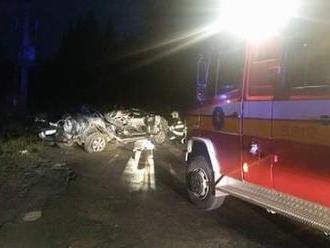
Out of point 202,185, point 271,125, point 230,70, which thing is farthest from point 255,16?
point 202,185

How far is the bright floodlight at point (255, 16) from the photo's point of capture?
6016 millimetres

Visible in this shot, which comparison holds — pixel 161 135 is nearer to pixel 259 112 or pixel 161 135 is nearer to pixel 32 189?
pixel 32 189

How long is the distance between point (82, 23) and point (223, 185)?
1714 inches

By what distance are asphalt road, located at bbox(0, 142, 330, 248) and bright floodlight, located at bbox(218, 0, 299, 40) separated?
251 cm

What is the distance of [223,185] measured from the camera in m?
7.38

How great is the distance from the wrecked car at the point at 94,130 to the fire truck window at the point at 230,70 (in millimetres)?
7593

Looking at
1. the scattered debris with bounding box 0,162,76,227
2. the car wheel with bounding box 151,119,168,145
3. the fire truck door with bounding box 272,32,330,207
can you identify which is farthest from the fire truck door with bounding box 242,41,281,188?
the car wheel with bounding box 151,119,168,145

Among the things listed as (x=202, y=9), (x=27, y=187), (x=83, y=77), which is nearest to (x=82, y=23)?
(x=83, y=77)

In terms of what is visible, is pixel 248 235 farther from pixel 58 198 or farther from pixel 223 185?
pixel 58 198

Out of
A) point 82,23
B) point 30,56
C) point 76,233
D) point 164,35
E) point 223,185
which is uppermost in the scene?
point 82,23

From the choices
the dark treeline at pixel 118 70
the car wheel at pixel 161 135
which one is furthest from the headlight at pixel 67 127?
the dark treeline at pixel 118 70

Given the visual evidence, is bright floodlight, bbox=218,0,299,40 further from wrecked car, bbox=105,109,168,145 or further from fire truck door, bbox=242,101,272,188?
wrecked car, bbox=105,109,168,145

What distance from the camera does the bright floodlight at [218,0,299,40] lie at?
19.7 feet

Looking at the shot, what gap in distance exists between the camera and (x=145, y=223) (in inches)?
281
